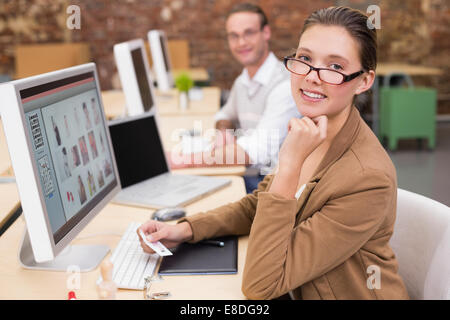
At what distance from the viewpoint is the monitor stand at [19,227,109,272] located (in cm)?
127

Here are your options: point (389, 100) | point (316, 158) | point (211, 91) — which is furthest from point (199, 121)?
point (389, 100)

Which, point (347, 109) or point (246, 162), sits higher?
point (347, 109)

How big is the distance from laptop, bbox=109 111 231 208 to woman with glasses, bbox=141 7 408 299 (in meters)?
0.68

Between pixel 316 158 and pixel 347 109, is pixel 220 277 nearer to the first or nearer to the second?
pixel 316 158

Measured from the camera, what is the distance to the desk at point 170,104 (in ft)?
11.5

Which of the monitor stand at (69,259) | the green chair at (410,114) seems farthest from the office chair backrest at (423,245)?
the green chair at (410,114)

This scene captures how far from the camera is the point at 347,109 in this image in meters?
1.23

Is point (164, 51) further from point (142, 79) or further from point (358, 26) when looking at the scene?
point (358, 26)

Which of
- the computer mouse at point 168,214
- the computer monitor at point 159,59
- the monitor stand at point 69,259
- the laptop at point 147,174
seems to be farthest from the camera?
the computer monitor at point 159,59

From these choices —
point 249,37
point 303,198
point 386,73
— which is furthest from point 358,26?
point 386,73

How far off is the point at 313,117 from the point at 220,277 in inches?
17.8

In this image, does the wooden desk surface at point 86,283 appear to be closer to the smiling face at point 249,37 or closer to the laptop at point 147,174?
the laptop at point 147,174

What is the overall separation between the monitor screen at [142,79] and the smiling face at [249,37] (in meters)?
0.64

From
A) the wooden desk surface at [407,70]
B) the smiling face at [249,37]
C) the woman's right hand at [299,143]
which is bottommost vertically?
the wooden desk surface at [407,70]
